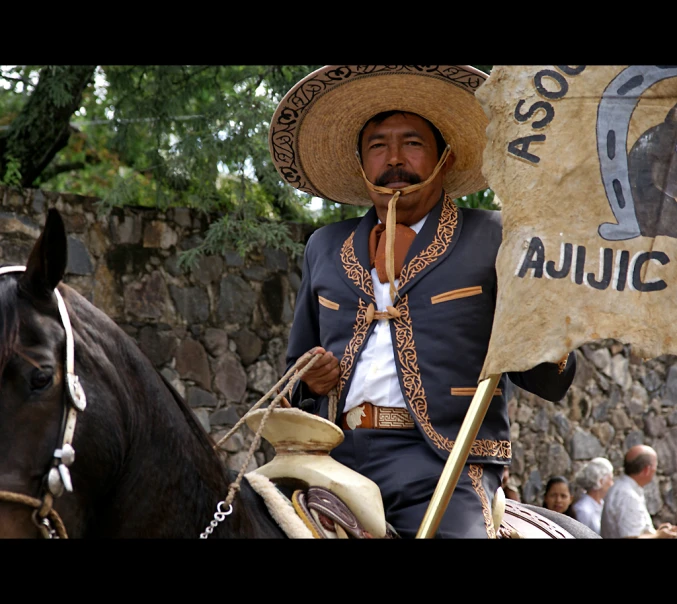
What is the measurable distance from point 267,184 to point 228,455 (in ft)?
7.11

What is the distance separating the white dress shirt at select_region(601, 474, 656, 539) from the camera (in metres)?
7.32

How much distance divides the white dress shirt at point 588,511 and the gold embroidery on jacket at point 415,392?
5.34 metres

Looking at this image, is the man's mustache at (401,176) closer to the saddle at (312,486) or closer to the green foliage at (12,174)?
the saddle at (312,486)

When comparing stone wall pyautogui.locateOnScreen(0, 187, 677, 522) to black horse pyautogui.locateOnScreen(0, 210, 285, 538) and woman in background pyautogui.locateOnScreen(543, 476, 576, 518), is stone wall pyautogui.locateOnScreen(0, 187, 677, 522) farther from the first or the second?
black horse pyautogui.locateOnScreen(0, 210, 285, 538)

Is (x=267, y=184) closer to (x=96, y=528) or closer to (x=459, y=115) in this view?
(x=459, y=115)

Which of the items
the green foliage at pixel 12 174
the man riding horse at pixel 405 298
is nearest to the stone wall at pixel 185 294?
the green foliage at pixel 12 174

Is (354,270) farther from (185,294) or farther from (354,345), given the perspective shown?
(185,294)

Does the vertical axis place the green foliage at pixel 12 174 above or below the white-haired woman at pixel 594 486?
above

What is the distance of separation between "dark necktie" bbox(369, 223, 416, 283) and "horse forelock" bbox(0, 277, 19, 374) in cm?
135

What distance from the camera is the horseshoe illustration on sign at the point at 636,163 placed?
2.56 metres

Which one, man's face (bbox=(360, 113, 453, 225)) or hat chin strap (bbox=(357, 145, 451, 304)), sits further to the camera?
man's face (bbox=(360, 113, 453, 225))

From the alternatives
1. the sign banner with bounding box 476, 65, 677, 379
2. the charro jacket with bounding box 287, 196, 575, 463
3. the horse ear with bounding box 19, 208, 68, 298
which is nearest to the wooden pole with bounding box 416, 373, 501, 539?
the sign banner with bounding box 476, 65, 677, 379

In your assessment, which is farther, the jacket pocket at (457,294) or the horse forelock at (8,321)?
the jacket pocket at (457,294)

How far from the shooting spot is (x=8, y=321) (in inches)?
83.7
